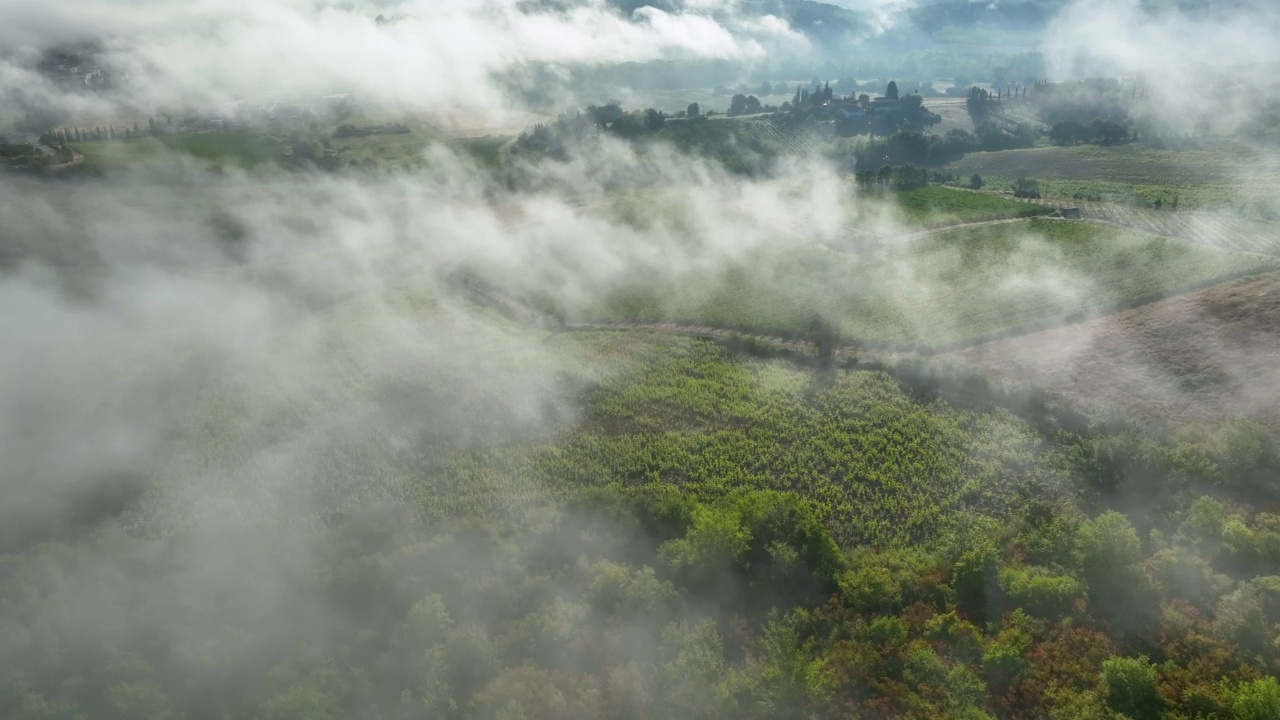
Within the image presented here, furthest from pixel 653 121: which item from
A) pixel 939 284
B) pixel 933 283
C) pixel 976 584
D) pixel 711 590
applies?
pixel 976 584

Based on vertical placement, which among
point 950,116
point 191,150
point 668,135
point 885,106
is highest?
point 885,106

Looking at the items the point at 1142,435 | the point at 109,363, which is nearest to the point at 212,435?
the point at 109,363

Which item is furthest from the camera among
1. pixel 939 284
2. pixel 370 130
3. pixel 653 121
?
pixel 653 121

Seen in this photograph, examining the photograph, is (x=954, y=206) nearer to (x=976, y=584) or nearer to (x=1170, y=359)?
(x=1170, y=359)

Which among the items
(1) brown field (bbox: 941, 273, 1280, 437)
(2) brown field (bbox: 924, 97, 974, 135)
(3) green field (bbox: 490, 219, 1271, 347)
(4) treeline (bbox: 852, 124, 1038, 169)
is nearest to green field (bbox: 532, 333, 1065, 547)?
(1) brown field (bbox: 941, 273, 1280, 437)

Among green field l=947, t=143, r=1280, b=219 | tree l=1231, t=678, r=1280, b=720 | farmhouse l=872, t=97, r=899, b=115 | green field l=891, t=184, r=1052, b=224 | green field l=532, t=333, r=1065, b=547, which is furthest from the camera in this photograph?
farmhouse l=872, t=97, r=899, b=115

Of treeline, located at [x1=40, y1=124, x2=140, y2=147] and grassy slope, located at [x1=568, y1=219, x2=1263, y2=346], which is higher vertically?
treeline, located at [x1=40, y1=124, x2=140, y2=147]

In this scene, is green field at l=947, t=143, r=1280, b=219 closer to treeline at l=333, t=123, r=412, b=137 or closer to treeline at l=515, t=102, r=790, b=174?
treeline at l=515, t=102, r=790, b=174
